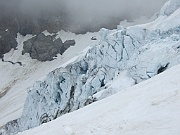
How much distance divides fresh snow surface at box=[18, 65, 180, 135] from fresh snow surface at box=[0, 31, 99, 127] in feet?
170

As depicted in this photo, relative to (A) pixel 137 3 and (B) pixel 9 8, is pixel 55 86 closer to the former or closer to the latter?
(A) pixel 137 3

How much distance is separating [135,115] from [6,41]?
102445 mm

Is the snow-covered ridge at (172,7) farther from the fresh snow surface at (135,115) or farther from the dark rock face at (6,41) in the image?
the dark rock face at (6,41)

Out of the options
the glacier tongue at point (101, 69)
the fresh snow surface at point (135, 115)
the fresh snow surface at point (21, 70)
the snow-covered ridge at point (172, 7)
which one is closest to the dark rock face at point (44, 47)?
the fresh snow surface at point (21, 70)

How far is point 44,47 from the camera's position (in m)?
102

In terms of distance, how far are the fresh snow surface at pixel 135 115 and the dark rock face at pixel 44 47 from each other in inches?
3291

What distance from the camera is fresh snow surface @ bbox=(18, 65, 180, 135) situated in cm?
1008

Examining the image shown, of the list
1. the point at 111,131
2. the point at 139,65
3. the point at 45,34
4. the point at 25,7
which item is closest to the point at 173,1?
the point at 139,65

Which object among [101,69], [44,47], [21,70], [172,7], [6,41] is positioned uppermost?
[6,41]

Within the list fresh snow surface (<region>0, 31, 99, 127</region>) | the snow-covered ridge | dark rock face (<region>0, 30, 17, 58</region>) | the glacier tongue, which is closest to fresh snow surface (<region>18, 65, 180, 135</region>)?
the glacier tongue

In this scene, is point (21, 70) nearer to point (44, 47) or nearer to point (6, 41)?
point (44, 47)

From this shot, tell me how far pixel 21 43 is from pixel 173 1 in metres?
80.6

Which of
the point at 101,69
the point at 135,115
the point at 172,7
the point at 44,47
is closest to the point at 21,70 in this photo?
the point at 44,47

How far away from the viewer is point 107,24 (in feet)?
345
